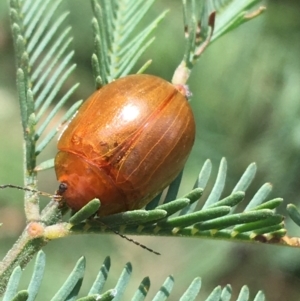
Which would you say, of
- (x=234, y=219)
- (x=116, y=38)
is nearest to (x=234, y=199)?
(x=234, y=219)

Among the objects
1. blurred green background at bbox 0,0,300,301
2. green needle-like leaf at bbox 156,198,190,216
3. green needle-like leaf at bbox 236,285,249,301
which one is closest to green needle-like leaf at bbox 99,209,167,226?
green needle-like leaf at bbox 156,198,190,216

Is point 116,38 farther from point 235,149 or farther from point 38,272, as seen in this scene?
point 235,149

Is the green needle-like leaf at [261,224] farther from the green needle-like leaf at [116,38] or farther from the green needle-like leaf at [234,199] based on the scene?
the green needle-like leaf at [116,38]

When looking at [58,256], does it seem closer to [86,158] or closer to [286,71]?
[286,71]

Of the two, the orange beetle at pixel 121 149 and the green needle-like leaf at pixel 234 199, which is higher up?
the orange beetle at pixel 121 149

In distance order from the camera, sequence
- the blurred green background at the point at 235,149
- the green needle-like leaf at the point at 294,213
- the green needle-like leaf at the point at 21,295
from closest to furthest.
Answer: the green needle-like leaf at the point at 21,295
the green needle-like leaf at the point at 294,213
the blurred green background at the point at 235,149

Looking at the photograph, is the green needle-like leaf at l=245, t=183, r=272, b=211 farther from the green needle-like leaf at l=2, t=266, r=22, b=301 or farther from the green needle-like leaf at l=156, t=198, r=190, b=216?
the green needle-like leaf at l=2, t=266, r=22, b=301

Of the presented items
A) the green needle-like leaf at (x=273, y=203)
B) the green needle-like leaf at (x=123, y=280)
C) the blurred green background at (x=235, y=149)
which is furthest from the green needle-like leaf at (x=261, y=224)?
the blurred green background at (x=235, y=149)
